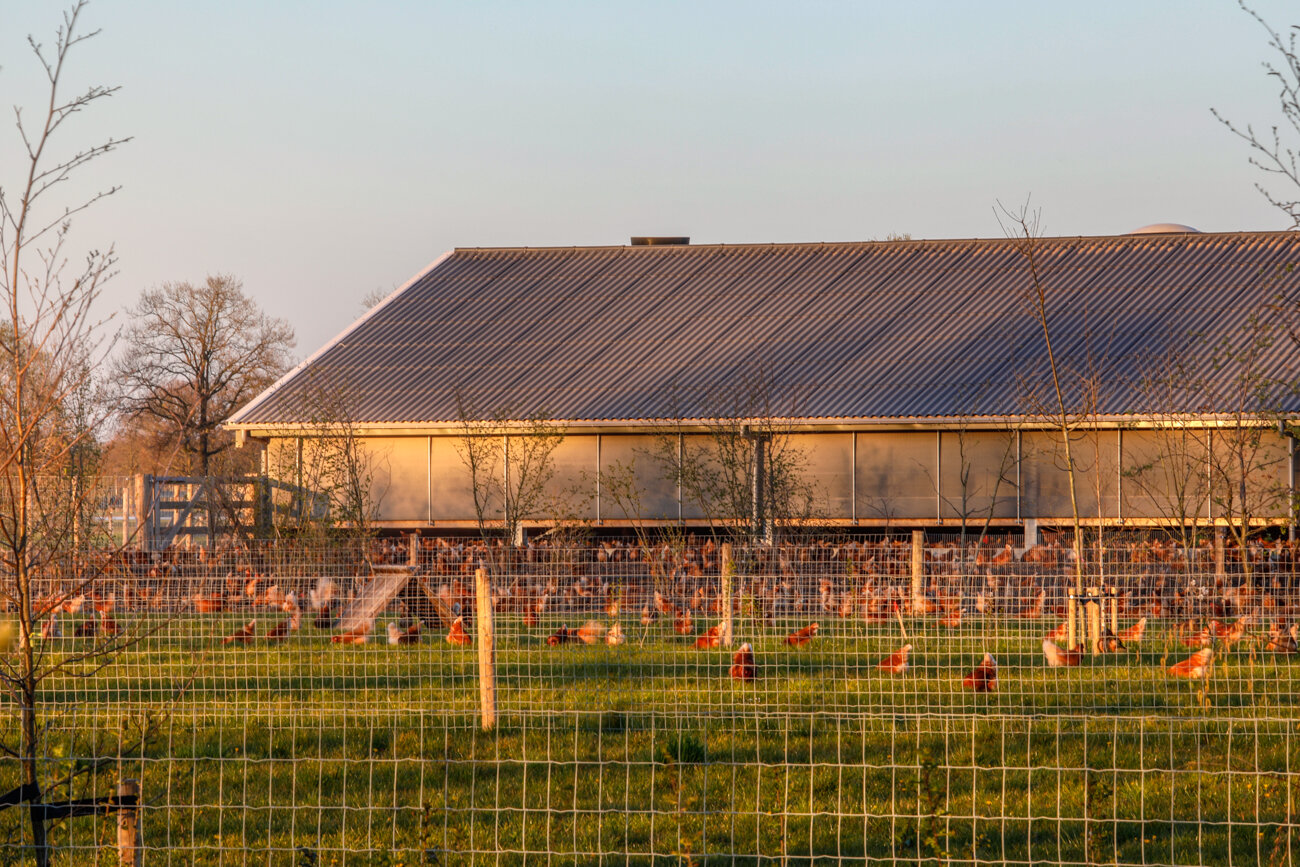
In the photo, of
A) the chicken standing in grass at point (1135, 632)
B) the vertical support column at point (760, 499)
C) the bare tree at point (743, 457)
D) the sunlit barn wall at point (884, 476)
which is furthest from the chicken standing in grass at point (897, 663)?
the sunlit barn wall at point (884, 476)

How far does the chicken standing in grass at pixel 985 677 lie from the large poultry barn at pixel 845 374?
371 inches

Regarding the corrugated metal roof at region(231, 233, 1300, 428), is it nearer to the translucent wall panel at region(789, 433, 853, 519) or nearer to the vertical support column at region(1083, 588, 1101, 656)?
the translucent wall panel at region(789, 433, 853, 519)

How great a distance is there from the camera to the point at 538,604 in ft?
36.7

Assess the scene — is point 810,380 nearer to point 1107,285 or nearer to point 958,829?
point 1107,285

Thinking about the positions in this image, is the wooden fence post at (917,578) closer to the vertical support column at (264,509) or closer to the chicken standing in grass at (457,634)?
the chicken standing in grass at (457,634)

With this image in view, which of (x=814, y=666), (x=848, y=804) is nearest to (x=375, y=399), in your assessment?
(x=814, y=666)

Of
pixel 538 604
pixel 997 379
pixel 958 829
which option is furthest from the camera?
pixel 997 379

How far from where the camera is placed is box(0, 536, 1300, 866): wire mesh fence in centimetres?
589

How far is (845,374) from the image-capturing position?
76.3 ft

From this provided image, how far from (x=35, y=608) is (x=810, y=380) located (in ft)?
61.8

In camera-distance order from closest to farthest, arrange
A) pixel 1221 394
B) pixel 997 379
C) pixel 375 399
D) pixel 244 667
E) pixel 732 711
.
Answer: pixel 732 711, pixel 244 667, pixel 1221 394, pixel 997 379, pixel 375 399

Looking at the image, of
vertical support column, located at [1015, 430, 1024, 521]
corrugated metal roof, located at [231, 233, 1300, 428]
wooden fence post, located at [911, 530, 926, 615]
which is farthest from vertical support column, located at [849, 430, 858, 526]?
wooden fence post, located at [911, 530, 926, 615]

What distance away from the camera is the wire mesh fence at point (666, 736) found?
5.89m

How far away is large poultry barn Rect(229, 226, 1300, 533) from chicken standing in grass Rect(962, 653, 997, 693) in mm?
9420
